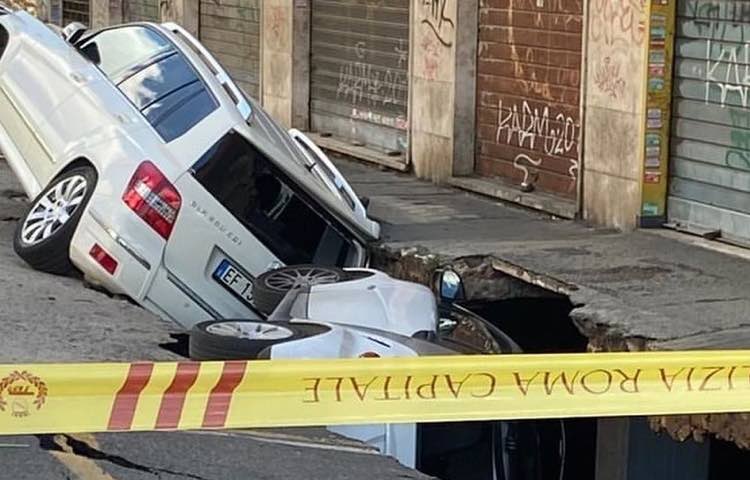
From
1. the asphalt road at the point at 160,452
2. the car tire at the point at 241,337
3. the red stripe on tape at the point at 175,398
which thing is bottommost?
the asphalt road at the point at 160,452

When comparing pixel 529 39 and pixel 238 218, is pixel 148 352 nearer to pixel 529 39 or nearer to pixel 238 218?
pixel 238 218

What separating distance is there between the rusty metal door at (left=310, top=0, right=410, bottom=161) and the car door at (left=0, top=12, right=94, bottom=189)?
5.54 meters

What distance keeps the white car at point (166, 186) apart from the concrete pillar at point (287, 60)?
7284 millimetres

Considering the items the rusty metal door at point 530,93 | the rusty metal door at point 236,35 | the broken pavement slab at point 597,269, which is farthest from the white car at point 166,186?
the rusty metal door at point 236,35

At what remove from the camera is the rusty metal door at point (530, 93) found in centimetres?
1234

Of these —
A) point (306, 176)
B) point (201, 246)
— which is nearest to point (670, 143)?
point (306, 176)

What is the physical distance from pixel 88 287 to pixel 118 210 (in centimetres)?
74

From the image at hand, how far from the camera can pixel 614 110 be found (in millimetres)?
11461

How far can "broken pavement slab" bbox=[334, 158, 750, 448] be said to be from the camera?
26.9 ft

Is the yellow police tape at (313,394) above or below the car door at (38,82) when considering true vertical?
below

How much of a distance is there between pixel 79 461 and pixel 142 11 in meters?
16.7

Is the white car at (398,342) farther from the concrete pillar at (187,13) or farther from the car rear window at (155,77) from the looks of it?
the concrete pillar at (187,13)

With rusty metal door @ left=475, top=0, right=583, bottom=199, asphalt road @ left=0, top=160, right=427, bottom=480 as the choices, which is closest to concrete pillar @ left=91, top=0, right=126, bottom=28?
rusty metal door @ left=475, top=0, right=583, bottom=199

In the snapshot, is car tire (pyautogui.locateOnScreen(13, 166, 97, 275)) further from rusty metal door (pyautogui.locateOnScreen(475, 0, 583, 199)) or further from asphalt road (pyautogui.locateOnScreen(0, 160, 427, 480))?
rusty metal door (pyautogui.locateOnScreen(475, 0, 583, 199))
